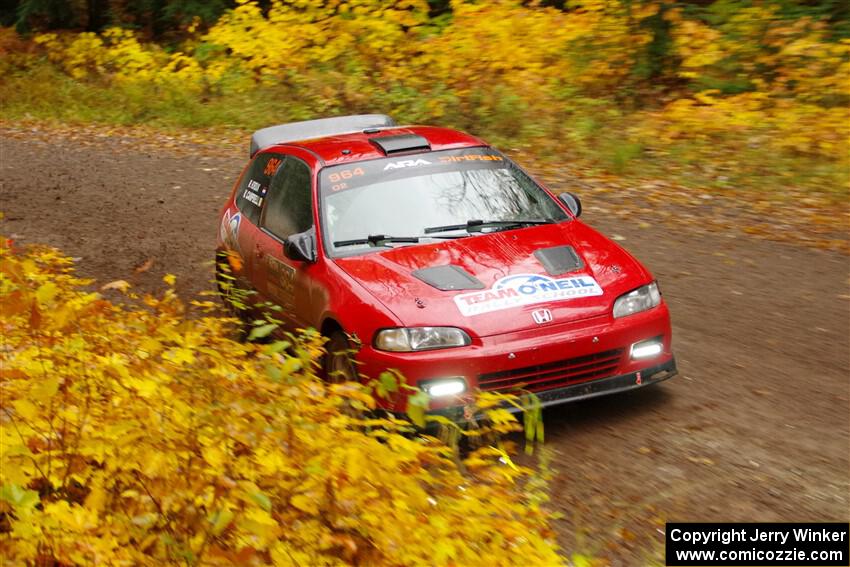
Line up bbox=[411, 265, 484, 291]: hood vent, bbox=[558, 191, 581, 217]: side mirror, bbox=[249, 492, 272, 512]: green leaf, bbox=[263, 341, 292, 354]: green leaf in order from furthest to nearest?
bbox=[558, 191, 581, 217]: side mirror → bbox=[411, 265, 484, 291]: hood vent → bbox=[263, 341, 292, 354]: green leaf → bbox=[249, 492, 272, 512]: green leaf

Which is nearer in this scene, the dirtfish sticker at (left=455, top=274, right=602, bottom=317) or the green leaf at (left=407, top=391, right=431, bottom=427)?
the green leaf at (left=407, top=391, right=431, bottom=427)

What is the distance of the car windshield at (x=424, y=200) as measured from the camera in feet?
22.6

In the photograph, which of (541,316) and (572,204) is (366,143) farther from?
(541,316)

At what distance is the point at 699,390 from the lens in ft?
22.1

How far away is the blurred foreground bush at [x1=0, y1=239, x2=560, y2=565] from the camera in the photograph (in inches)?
137

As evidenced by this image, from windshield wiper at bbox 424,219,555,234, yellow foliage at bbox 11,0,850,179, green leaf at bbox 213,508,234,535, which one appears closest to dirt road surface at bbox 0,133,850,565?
windshield wiper at bbox 424,219,555,234

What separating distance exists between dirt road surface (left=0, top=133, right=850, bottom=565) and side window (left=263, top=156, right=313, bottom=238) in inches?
93.1

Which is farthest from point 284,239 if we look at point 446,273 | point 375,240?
point 446,273

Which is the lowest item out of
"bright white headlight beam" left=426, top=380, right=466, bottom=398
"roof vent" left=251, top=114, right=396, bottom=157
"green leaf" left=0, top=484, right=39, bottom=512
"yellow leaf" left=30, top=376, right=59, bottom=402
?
"bright white headlight beam" left=426, top=380, right=466, bottom=398

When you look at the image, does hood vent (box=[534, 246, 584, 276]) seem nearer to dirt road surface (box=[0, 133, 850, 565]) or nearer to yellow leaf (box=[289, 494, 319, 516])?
dirt road surface (box=[0, 133, 850, 565])

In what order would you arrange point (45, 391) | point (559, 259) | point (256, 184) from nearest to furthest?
point (45, 391)
point (559, 259)
point (256, 184)

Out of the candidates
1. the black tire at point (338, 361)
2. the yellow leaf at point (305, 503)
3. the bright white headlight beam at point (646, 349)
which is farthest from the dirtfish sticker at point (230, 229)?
the yellow leaf at point (305, 503)

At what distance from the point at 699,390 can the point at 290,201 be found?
10.9 ft

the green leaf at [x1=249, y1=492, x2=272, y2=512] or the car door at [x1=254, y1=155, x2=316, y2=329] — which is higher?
the green leaf at [x1=249, y1=492, x2=272, y2=512]
